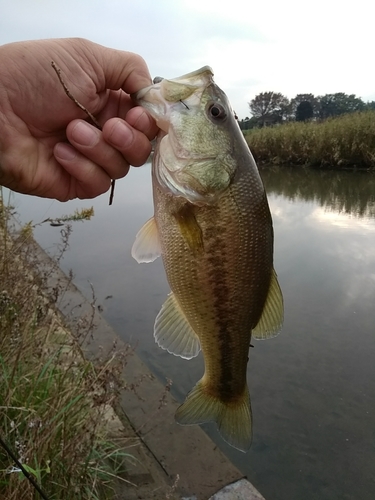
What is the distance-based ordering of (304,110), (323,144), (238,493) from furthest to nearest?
(304,110) → (323,144) → (238,493)

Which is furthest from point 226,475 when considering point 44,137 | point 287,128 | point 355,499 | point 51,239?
point 287,128

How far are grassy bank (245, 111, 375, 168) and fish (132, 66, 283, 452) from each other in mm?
15498

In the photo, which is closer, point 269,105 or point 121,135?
point 121,135

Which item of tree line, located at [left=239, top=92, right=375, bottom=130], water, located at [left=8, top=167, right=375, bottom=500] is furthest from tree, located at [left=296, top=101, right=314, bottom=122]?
water, located at [left=8, top=167, right=375, bottom=500]

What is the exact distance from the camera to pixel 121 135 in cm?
182

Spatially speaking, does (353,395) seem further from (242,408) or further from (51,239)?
(51,239)

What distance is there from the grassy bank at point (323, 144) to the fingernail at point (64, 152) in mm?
15597

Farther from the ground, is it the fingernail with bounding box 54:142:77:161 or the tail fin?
the fingernail with bounding box 54:142:77:161

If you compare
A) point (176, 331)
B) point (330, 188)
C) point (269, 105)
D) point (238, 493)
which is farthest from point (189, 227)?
point (269, 105)

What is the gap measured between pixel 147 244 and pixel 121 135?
482 millimetres

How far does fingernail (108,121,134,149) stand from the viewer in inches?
71.3

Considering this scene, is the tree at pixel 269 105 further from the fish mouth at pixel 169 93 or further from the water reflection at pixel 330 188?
the fish mouth at pixel 169 93

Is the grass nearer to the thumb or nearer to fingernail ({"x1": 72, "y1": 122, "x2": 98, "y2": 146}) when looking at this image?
fingernail ({"x1": 72, "y1": 122, "x2": 98, "y2": 146})

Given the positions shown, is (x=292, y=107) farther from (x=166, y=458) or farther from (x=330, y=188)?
(x=166, y=458)
